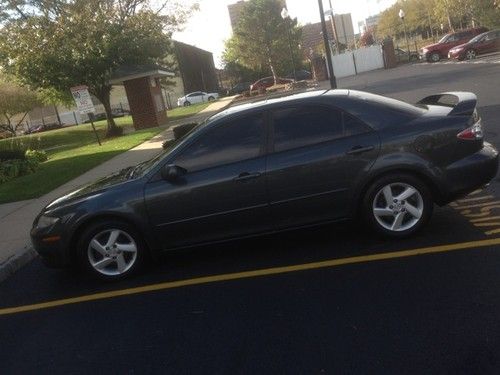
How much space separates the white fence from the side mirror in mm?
47859

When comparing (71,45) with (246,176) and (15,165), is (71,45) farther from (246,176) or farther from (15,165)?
(246,176)

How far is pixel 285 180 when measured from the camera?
5.36 m

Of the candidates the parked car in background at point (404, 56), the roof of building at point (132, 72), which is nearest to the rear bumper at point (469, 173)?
the roof of building at point (132, 72)

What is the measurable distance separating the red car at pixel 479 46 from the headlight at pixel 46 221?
37339 mm

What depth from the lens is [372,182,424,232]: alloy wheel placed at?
540 centimetres

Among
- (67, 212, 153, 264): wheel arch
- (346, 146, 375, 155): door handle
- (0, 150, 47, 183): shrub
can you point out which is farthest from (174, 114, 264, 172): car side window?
(0, 150, 47, 183): shrub

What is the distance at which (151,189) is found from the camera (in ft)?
17.9

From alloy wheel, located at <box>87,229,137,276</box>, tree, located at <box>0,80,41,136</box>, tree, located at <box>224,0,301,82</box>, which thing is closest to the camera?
alloy wheel, located at <box>87,229,137,276</box>

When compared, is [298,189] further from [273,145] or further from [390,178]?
[390,178]

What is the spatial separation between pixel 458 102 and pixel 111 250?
142 inches

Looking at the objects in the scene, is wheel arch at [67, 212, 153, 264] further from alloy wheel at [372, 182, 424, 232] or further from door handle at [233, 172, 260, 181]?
alloy wheel at [372, 182, 424, 232]

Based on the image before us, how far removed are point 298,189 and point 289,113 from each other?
735 millimetres

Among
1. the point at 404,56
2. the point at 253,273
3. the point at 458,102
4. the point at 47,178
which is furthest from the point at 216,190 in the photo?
the point at 404,56

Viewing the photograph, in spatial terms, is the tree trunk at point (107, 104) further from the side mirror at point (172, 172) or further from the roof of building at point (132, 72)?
the side mirror at point (172, 172)
